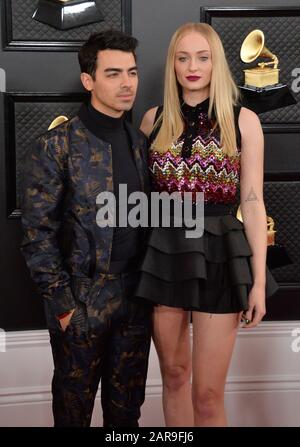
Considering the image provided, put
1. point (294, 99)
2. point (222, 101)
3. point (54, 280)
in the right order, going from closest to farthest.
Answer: point (54, 280), point (222, 101), point (294, 99)

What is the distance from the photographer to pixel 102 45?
6.03ft

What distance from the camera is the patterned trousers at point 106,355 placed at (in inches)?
73.7

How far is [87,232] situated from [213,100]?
55cm

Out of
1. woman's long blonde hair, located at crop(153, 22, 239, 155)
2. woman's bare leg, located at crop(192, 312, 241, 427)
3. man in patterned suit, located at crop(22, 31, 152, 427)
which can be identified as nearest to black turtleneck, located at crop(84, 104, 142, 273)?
man in patterned suit, located at crop(22, 31, 152, 427)

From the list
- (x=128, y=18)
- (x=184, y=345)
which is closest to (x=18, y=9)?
(x=128, y=18)

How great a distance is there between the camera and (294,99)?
2.52 m

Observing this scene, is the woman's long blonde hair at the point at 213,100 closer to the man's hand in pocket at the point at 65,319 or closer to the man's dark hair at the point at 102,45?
the man's dark hair at the point at 102,45

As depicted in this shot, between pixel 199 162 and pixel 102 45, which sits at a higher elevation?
pixel 102 45

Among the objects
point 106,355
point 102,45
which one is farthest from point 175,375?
point 102,45

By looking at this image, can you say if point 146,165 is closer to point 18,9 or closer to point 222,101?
point 222,101

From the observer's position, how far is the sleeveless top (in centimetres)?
195

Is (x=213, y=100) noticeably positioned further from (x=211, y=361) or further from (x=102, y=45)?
(x=211, y=361)

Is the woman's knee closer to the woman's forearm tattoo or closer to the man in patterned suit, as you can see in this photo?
the man in patterned suit
